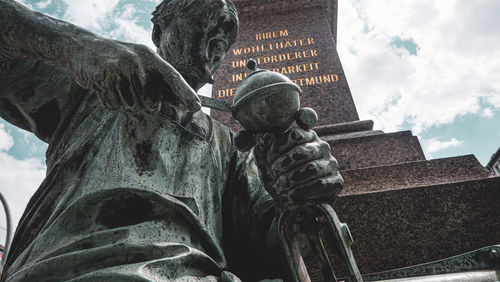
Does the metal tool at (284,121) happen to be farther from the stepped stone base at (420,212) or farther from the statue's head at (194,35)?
the stepped stone base at (420,212)

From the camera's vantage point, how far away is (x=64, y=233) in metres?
0.85

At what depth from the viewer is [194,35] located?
1.46 metres

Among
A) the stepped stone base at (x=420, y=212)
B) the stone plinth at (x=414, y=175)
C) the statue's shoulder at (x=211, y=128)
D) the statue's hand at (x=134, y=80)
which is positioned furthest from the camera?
the stone plinth at (x=414, y=175)

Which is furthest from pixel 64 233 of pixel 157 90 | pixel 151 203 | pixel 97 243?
pixel 157 90

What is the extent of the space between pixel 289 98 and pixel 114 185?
1.92ft

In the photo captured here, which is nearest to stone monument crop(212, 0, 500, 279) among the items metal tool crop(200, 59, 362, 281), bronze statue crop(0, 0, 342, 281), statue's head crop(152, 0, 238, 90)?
bronze statue crop(0, 0, 342, 281)

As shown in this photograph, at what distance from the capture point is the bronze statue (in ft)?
2.53

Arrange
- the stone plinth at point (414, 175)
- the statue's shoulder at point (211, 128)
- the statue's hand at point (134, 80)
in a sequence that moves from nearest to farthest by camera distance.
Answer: the statue's hand at point (134, 80)
the statue's shoulder at point (211, 128)
the stone plinth at point (414, 175)

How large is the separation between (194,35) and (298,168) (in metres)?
0.91

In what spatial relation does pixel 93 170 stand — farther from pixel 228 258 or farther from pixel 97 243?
pixel 228 258

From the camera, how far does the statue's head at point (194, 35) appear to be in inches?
57.2

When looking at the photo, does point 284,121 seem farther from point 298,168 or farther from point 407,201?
point 407,201

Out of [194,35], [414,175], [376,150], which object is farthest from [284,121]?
[376,150]

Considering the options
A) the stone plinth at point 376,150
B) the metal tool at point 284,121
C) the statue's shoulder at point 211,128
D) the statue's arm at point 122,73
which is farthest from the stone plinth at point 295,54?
the statue's arm at point 122,73
